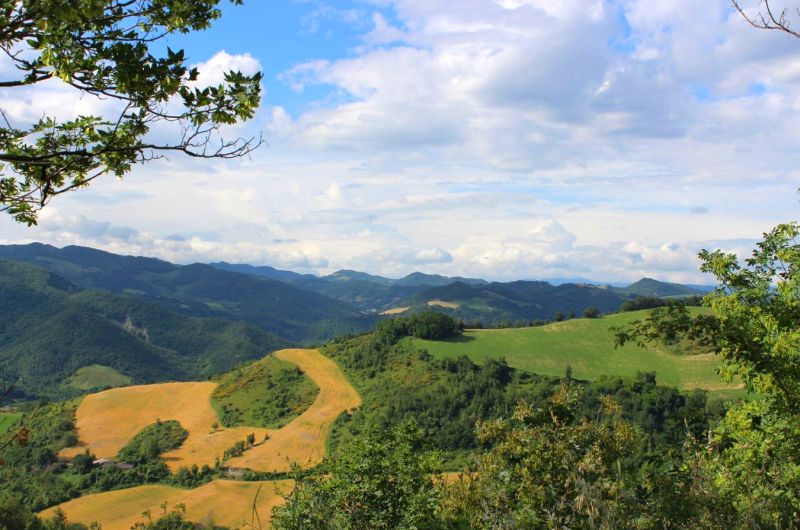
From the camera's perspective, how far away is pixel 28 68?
6.11m

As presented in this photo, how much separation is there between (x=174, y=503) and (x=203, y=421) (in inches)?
1413

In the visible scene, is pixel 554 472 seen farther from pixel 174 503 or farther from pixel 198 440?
pixel 198 440

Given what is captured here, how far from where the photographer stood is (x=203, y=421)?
111m

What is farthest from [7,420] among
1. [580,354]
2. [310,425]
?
[580,354]

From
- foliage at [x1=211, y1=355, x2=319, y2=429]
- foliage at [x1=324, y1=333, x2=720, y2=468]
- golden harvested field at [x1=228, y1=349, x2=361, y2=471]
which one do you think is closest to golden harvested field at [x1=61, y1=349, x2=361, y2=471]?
golden harvested field at [x1=228, y1=349, x2=361, y2=471]

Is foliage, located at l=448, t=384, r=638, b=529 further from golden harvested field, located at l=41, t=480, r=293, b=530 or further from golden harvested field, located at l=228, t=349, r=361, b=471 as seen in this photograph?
golden harvested field, located at l=228, t=349, r=361, b=471

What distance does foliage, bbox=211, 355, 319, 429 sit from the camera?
362 feet

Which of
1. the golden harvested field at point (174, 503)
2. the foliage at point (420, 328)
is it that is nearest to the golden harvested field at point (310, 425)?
the golden harvested field at point (174, 503)

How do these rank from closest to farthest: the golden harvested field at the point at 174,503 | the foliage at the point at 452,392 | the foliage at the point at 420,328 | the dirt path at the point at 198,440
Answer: the golden harvested field at the point at 174,503
the dirt path at the point at 198,440
the foliage at the point at 452,392
the foliage at the point at 420,328

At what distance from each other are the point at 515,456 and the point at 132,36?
8.12 m

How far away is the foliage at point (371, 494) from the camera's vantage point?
28.5ft

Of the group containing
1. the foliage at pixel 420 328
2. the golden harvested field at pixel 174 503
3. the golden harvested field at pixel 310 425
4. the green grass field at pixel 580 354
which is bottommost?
the golden harvested field at pixel 174 503

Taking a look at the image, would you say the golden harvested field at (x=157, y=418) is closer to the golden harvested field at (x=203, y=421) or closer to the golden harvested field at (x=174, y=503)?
the golden harvested field at (x=203, y=421)

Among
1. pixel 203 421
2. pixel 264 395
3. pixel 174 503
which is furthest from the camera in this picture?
pixel 264 395
